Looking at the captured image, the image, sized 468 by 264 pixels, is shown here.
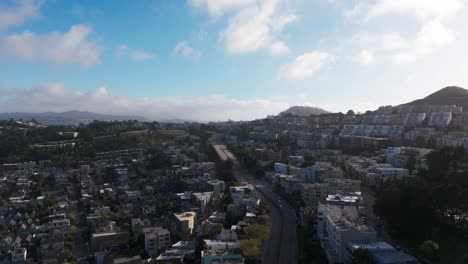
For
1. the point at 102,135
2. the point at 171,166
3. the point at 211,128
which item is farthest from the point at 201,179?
the point at 211,128

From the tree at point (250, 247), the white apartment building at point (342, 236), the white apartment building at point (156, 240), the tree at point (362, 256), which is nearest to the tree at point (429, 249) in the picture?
the white apartment building at point (342, 236)

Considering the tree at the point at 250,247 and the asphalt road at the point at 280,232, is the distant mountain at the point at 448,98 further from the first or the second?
the tree at the point at 250,247

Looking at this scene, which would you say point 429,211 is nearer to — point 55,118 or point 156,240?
point 156,240

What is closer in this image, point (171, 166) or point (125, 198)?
point (125, 198)

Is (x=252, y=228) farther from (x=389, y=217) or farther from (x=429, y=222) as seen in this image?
(x=429, y=222)

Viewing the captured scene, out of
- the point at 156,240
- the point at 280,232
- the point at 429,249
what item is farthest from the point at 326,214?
the point at 156,240

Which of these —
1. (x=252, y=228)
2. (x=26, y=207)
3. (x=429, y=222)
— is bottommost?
(x=26, y=207)

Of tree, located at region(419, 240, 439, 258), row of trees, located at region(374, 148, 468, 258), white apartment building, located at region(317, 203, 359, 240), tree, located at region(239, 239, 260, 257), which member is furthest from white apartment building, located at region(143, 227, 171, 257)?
tree, located at region(419, 240, 439, 258)
